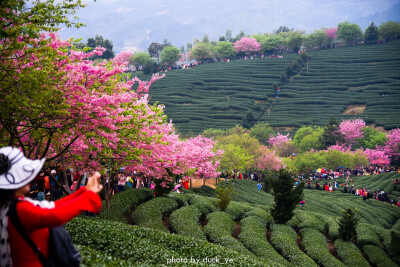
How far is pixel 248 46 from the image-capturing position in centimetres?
12256

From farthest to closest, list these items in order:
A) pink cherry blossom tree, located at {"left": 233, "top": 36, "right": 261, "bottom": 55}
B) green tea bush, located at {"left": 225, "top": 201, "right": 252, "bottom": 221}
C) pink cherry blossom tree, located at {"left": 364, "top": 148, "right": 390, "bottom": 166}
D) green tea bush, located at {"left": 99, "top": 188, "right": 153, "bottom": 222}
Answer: pink cherry blossom tree, located at {"left": 233, "top": 36, "right": 261, "bottom": 55} < pink cherry blossom tree, located at {"left": 364, "top": 148, "right": 390, "bottom": 166} < green tea bush, located at {"left": 225, "top": 201, "right": 252, "bottom": 221} < green tea bush, located at {"left": 99, "top": 188, "right": 153, "bottom": 222}

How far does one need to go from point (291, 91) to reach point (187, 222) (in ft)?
258

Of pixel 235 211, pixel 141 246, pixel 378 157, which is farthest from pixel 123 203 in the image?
pixel 378 157

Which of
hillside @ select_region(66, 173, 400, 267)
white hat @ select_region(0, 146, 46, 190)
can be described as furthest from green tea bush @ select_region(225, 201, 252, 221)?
white hat @ select_region(0, 146, 46, 190)

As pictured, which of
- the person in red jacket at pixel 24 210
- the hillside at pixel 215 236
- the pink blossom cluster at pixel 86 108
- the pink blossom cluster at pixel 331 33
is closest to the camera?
the person in red jacket at pixel 24 210

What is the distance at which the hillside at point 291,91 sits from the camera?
246ft

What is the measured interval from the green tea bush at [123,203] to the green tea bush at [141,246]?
6004mm

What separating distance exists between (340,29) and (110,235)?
132505 mm

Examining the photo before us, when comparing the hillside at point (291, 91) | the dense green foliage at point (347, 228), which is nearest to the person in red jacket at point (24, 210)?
the dense green foliage at point (347, 228)

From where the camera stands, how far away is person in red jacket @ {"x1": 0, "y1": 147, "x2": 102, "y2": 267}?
297cm

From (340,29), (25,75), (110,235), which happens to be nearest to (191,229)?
(110,235)

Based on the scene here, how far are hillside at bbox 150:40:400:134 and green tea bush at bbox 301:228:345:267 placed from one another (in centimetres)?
4894

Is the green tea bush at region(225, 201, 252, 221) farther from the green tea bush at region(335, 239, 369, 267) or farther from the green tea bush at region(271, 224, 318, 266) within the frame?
the green tea bush at region(335, 239, 369, 267)

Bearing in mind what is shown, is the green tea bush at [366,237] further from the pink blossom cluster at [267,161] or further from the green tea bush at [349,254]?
the pink blossom cluster at [267,161]
